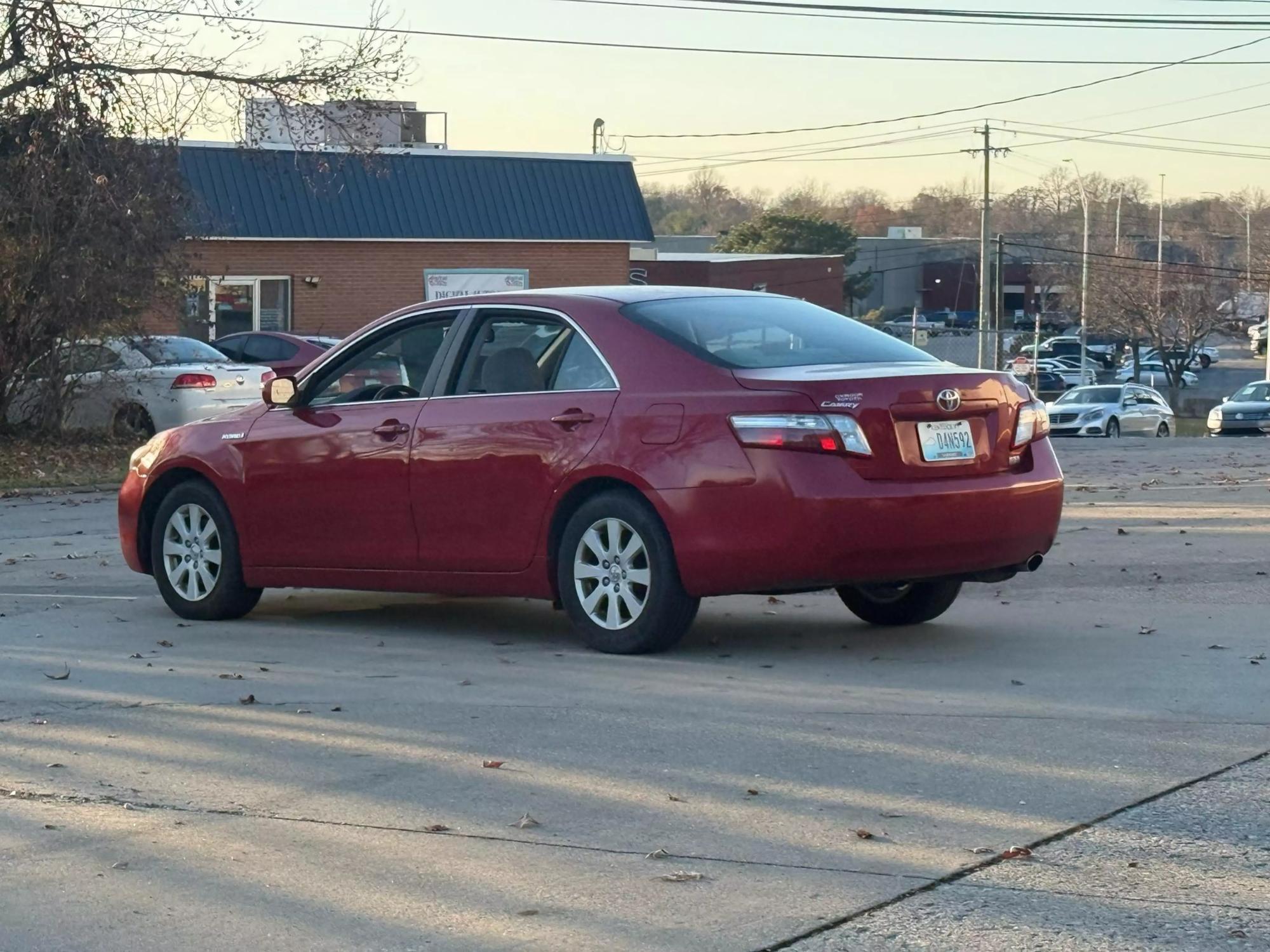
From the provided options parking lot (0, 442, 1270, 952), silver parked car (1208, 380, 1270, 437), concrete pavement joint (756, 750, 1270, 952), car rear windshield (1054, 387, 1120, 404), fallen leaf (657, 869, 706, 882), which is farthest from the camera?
car rear windshield (1054, 387, 1120, 404)

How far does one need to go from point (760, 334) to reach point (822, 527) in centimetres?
113

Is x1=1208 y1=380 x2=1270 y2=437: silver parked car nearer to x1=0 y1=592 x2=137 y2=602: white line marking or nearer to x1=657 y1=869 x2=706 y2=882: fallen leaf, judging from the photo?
x1=0 y1=592 x2=137 y2=602: white line marking

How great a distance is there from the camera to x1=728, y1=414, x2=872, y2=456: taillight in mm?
7254

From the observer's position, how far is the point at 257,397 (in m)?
21.1

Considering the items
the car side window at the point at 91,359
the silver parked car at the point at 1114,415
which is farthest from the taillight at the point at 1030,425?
the silver parked car at the point at 1114,415

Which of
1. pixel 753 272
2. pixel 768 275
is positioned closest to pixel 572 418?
pixel 753 272

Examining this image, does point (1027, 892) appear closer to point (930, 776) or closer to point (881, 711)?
point (930, 776)

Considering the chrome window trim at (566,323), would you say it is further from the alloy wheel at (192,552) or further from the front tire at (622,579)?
the alloy wheel at (192,552)

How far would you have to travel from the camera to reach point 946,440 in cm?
753

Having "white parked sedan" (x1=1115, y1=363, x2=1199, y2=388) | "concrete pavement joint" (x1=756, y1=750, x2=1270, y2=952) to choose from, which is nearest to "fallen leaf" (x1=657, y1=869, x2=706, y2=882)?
"concrete pavement joint" (x1=756, y1=750, x2=1270, y2=952)

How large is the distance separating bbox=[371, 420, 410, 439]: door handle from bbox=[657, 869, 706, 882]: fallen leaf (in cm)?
418

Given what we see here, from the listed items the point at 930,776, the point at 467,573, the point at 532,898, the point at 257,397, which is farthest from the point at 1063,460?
the point at 532,898

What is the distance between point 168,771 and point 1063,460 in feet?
55.8

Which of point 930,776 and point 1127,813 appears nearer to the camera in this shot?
point 1127,813
